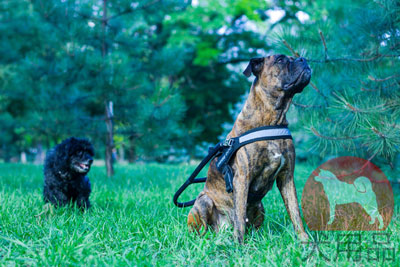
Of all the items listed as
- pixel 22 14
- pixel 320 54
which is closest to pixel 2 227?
pixel 320 54

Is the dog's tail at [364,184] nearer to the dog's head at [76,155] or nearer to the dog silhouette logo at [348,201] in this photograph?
the dog silhouette logo at [348,201]

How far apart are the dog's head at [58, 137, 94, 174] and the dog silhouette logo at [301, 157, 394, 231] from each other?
2577mm

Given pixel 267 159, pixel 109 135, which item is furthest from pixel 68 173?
pixel 109 135

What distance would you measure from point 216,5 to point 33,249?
1235 cm

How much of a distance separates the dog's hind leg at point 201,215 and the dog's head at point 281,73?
1.08m

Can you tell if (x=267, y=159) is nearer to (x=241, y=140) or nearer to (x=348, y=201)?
(x=241, y=140)

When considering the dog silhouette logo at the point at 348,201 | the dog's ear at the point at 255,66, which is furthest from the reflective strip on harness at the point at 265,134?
the dog silhouette logo at the point at 348,201

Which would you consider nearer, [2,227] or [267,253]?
[267,253]

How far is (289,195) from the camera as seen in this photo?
2783mm

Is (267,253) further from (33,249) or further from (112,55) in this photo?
(112,55)

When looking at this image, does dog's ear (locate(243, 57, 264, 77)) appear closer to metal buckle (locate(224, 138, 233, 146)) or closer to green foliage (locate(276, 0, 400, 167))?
metal buckle (locate(224, 138, 233, 146))

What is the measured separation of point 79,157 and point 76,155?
0.05 m

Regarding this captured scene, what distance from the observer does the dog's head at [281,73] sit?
2.60m

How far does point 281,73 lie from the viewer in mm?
2688
